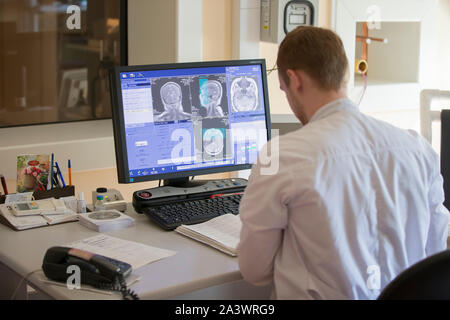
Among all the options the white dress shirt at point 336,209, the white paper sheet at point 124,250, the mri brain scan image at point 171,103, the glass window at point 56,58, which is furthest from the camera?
the glass window at point 56,58

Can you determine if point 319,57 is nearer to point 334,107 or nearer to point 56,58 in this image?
point 334,107

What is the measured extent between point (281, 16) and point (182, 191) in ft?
3.75

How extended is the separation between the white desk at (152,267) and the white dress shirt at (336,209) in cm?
14

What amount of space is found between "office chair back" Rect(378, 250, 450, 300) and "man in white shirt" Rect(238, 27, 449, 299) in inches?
8.6

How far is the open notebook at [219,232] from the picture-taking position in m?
1.79

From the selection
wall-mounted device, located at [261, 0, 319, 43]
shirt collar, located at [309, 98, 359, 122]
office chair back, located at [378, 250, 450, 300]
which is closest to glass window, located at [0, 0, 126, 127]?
wall-mounted device, located at [261, 0, 319, 43]

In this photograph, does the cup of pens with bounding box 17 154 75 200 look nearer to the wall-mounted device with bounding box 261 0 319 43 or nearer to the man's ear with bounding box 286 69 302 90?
the man's ear with bounding box 286 69 302 90

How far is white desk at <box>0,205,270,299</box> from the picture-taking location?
5.15 feet

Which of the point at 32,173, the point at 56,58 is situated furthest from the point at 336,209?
the point at 56,58

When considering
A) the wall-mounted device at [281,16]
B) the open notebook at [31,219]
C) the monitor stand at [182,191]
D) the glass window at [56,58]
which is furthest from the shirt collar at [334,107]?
the glass window at [56,58]

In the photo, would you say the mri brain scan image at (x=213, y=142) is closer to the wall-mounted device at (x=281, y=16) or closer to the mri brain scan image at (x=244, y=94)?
→ the mri brain scan image at (x=244, y=94)

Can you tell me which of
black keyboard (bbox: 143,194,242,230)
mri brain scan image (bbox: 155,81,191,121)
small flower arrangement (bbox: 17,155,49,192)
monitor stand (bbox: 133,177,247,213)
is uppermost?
mri brain scan image (bbox: 155,81,191,121)

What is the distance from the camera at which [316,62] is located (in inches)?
61.2

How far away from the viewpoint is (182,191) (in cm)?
213
